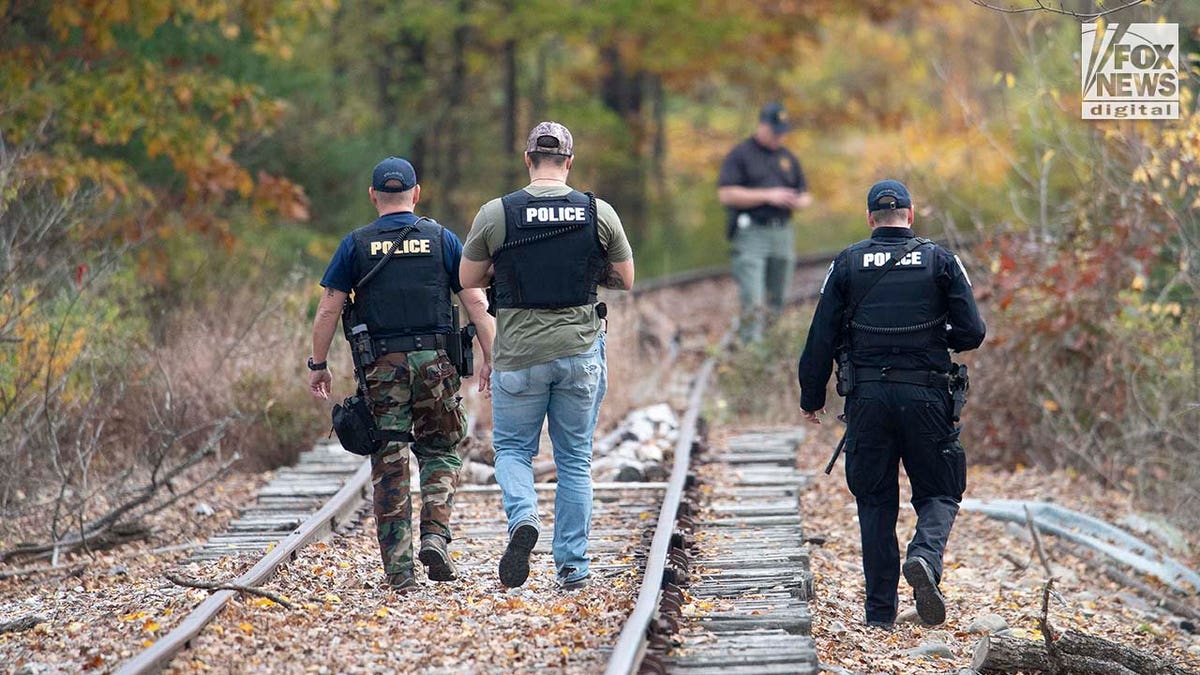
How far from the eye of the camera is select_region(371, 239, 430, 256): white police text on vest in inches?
278

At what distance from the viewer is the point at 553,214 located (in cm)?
683

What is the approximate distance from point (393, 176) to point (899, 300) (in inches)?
94.6

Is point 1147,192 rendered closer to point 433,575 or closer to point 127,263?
point 433,575

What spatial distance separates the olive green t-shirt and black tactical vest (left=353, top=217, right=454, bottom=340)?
10.0 inches

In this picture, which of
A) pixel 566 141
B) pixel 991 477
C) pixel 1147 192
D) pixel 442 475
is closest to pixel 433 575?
pixel 442 475

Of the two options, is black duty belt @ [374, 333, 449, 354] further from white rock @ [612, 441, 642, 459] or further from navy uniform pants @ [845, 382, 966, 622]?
white rock @ [612, 441, 642, 459]

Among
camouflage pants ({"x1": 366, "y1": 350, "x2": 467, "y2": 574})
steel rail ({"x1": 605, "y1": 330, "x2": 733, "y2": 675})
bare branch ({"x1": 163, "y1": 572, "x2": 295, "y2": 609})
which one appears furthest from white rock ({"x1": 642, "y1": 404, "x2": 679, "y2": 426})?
bare branch ({"x1": 163, "y1": 572, "x2": 295, "y2": 609})

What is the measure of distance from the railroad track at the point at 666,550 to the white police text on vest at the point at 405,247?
1.54 m

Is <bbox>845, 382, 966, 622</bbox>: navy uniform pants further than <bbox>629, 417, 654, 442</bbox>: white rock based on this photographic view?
No

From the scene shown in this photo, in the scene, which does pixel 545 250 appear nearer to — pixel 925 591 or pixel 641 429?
pixel 925 591

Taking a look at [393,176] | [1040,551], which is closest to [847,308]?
[393,176]

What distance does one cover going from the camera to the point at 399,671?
5648 millimetres

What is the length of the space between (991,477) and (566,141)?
594cm

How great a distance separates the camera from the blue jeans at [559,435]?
22.8ft
